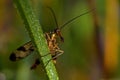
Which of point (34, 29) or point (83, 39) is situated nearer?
point (34, 29)

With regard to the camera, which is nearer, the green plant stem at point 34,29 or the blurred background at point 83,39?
the green plant stem at point 34,29

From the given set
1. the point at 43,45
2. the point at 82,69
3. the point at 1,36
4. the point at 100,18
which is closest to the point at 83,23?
the point at 100,18

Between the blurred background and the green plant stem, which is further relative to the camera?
the blurred background

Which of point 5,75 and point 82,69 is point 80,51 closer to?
point 82,69

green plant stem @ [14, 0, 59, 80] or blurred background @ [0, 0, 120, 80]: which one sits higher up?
green plant stem @ [14, 0, 59, 80]

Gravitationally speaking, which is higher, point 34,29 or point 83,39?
point 34,29
